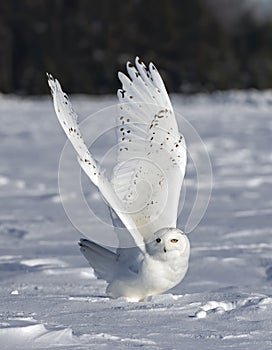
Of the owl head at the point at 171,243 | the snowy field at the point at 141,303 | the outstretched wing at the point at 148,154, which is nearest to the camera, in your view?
the snowy field at the point at 141,303

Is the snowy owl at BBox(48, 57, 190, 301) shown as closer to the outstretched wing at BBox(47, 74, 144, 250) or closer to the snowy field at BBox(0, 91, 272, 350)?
the outstretched wing at BBox(47, 74, 144, 250)

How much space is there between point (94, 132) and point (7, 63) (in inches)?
634

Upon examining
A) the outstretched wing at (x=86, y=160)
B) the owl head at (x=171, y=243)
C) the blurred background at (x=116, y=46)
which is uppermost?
the blurred background at (x=116, y=46)

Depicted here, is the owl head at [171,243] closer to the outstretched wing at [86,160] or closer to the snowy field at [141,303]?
the outstretched wing at [86,160]

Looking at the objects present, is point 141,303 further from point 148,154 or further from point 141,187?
point 148,154

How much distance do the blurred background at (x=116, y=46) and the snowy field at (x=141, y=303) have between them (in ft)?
60.0

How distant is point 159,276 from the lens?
307 cm

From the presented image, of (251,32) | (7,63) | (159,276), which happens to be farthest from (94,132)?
(251,32)

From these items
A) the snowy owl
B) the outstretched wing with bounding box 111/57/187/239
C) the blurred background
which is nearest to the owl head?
the snowy owl

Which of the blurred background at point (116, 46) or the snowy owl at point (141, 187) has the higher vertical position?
the blurred background at point (116, 46)

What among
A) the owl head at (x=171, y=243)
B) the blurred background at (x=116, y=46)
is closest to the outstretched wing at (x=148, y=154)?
the owl head at (x=171, y=243)

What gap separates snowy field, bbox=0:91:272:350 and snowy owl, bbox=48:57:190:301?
11 cm

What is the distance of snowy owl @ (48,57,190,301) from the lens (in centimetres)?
307

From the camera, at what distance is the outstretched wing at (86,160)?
3.07 m
